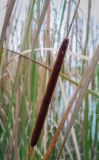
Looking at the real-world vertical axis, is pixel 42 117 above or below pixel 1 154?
above

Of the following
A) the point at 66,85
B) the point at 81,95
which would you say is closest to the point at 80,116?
the point at 66,85

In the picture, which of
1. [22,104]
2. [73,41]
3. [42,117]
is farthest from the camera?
[73,41]

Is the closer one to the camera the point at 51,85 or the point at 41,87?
the point at 51,85

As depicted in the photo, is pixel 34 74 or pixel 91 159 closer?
pixel 34 74

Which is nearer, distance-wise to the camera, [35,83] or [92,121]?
[35,83]

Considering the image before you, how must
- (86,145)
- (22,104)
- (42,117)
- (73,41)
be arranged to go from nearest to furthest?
(42,117) < (86,145) < (22,104) < (73,41)

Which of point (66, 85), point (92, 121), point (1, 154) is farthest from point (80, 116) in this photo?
point (1, 154)

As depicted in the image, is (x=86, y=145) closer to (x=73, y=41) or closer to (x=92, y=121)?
(x=92, y=121)

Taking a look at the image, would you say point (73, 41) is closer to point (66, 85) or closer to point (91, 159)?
point (66, 85)

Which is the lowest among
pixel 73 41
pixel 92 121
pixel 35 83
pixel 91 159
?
pixel 91 159
